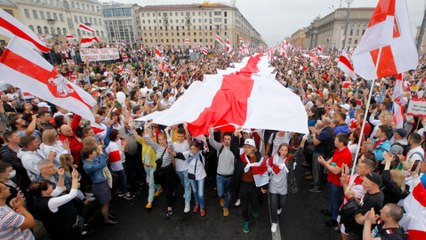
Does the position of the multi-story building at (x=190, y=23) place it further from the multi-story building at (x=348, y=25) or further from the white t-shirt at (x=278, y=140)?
the white t-shirt at (x=278, y=140)

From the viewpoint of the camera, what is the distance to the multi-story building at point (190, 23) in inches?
3406

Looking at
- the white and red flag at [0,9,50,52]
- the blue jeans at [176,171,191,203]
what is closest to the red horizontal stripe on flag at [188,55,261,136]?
the blue jeans at [176,171,191,203]

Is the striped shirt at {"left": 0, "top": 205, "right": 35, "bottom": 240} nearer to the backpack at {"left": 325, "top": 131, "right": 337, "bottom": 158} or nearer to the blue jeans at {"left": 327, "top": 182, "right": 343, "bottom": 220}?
the blue jeans at {"left": 327, "top": 182, "right": 343, "bottom": 220}

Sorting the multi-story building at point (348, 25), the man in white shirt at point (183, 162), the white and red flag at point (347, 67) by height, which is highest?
the multi-story building at point (348, 25)

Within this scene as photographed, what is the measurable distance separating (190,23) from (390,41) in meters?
93.6

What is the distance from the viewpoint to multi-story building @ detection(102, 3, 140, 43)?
8575 centimetres

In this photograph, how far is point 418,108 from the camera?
5023mm

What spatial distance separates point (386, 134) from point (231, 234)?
3296mm

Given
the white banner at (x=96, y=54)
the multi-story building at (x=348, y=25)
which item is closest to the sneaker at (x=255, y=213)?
the white banner at (x=96, y=54)

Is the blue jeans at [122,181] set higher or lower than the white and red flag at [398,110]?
lower

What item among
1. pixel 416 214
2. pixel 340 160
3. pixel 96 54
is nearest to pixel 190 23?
pixel 96 54

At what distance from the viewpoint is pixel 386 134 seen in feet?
13.5

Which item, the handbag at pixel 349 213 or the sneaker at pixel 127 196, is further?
the sneaker at pixel 127 196

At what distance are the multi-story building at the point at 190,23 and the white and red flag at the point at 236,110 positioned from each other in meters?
85.9
